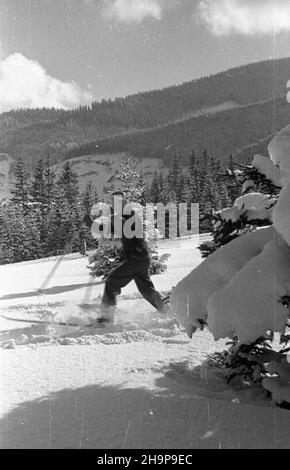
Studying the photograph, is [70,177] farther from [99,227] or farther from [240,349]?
[240,349]

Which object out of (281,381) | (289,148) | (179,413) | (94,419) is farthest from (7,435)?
(289,148)

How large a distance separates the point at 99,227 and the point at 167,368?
517cm

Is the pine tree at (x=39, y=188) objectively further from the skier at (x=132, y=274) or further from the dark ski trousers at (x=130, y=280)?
the dark ski trousers at (x=130, y=280)

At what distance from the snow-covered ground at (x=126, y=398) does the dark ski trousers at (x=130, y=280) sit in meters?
1.63

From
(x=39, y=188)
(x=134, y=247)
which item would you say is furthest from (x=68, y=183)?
(x=134, y=247)

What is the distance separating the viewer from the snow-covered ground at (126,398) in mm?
2586

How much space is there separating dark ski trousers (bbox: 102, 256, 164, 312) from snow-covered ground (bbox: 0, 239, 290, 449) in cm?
163

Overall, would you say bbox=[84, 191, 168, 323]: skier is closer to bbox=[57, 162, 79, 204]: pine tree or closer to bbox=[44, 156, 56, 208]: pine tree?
bbox=[44, 156, 56, 208]: pine tree

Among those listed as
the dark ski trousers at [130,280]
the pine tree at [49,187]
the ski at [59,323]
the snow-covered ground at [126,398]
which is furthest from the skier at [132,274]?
the pine tree at [49,187]

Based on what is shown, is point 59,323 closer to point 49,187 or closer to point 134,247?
point 134,247

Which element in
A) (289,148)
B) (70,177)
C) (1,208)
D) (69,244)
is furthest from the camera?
(70,177)

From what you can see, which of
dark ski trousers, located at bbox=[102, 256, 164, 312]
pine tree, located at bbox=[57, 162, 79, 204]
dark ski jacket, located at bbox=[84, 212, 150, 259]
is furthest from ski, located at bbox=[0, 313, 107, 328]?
pine tree, located at bbox=[57, 162, 79, 204]
